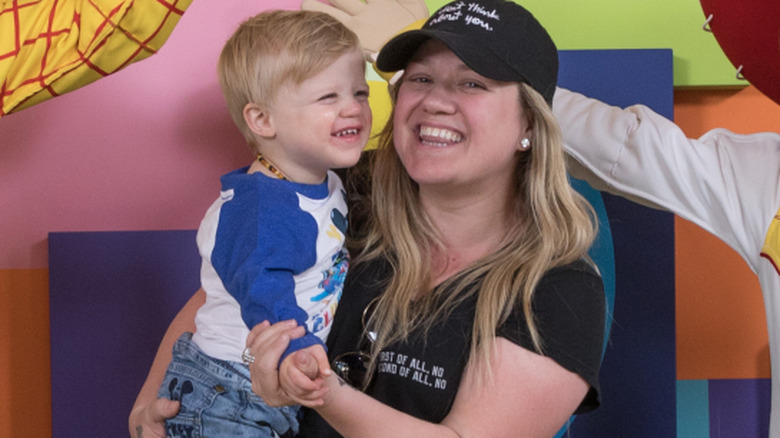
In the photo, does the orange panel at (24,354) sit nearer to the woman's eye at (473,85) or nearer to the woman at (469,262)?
the woman at (469,262)

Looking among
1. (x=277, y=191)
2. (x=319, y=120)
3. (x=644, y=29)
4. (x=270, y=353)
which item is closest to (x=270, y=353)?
(x=270, y=353)

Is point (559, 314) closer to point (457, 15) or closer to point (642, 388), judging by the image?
point (457, 15)

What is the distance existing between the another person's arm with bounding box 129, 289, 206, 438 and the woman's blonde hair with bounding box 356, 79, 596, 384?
1.08 feet

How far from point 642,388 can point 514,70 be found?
852 millimetres

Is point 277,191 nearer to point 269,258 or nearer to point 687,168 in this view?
point 269,258

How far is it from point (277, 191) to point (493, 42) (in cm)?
40

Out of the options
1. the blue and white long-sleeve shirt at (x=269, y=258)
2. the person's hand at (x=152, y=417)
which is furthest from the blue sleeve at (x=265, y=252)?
the person's hand at (x=152, y=417)

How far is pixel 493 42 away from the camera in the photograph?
51.0 inches

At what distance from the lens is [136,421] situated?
142 cm

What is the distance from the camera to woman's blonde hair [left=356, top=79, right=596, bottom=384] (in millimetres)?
1236

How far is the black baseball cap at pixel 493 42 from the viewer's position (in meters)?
1.28

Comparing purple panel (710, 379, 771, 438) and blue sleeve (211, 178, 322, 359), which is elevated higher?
blue sleeve (211, 178, 322, 359)

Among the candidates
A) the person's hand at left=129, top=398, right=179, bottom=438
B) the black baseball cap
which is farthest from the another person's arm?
the black baseball cap

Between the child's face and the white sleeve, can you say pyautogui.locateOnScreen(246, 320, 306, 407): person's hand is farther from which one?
the white sleeve
